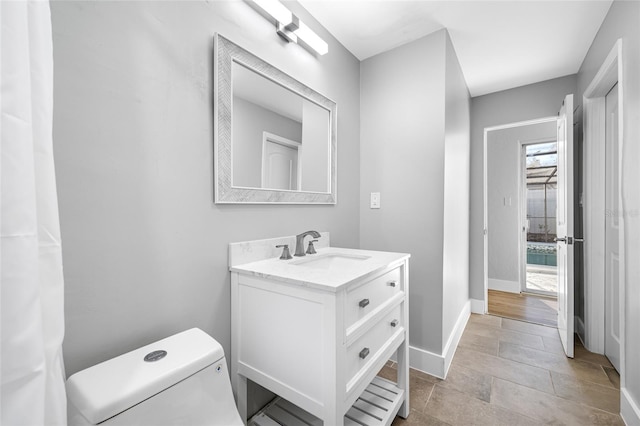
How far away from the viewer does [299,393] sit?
108cm

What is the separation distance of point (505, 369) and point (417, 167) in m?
1.54

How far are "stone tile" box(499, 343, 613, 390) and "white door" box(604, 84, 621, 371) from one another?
17 cm

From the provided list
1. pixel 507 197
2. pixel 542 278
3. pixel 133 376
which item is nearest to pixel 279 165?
pixel 133 376

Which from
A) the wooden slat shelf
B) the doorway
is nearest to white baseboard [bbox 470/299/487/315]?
the doorway

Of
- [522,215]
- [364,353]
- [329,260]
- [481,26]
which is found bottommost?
[364,353]

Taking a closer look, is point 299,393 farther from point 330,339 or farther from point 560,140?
point 560,140

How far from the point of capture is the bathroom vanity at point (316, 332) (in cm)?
101

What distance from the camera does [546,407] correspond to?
158cm

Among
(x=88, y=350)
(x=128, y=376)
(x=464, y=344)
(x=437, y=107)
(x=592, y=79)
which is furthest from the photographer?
(x=464, y=344)

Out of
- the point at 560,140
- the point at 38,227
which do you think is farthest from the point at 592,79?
the point at 38,227

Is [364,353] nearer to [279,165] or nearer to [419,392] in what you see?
[419,392]

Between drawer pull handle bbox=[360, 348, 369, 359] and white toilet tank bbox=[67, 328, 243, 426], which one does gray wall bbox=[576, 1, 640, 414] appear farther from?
white toilet tank bbox=[67, 328, 243, 426]

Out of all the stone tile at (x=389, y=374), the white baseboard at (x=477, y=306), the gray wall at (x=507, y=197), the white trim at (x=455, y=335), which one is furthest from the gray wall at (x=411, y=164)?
the gray wall at (x=507, y=197)

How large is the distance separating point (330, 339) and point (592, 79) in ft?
9.01
